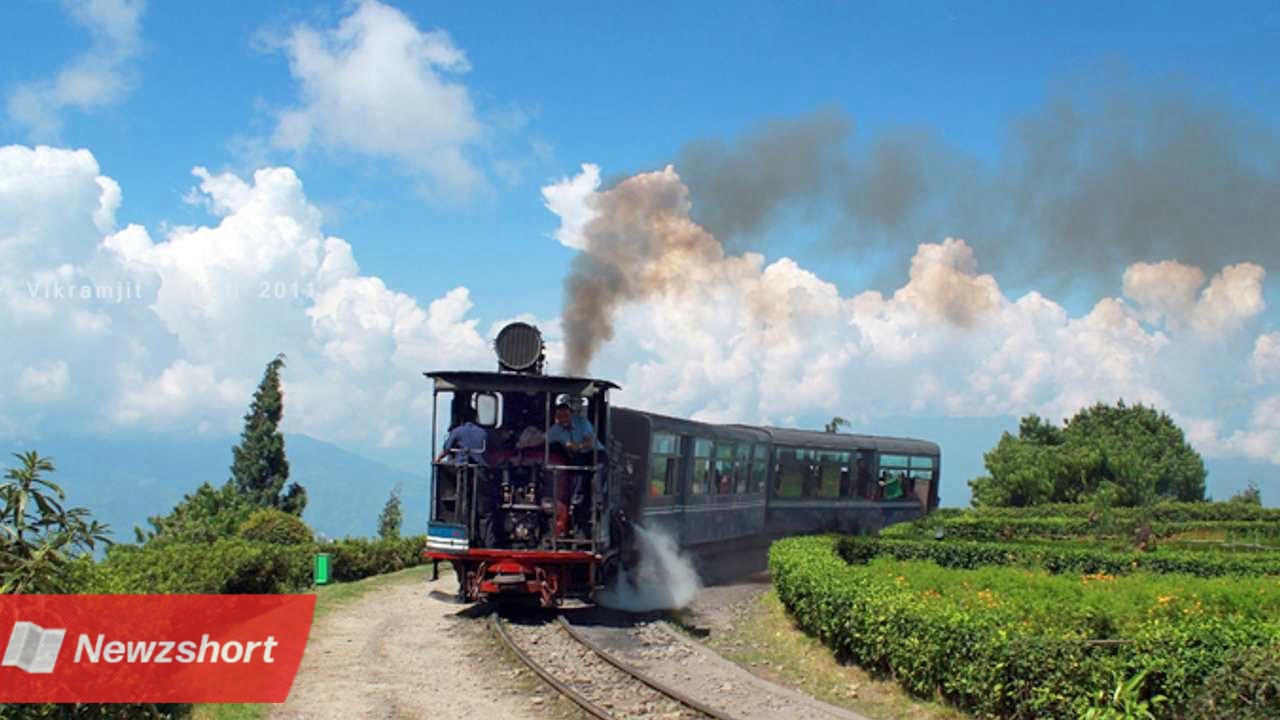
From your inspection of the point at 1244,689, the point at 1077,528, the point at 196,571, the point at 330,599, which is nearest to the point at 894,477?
the point at 1077,528

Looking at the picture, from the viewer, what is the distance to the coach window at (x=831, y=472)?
31.5 metres

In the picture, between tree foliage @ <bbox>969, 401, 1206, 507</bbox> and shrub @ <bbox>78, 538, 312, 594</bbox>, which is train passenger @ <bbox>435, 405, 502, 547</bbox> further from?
tree foliage @ <bbox>969, 401, 1206, 507</bbox>

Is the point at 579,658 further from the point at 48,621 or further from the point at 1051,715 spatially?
the point at 48,621

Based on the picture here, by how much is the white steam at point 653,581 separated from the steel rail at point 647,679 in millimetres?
3296

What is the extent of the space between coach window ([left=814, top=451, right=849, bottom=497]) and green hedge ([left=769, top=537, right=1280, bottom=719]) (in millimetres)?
14923

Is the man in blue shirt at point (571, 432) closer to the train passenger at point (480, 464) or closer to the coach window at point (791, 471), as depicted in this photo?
the train passenger at point (480, 464)

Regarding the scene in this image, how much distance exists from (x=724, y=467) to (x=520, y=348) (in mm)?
8985

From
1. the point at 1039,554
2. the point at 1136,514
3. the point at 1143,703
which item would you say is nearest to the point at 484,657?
the point at 1143,703

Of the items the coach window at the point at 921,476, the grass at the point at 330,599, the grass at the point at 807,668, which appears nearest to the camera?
the grass at the point at 330,599

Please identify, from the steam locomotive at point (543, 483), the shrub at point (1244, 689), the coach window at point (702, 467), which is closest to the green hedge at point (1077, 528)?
the coach window at point (702, 467)

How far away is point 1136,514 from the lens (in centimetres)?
3972

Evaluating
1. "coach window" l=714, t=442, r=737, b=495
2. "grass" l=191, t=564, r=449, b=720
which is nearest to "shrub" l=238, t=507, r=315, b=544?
"grass" l=191, t=564, r=449, b=720

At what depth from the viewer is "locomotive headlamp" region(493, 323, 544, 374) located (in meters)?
17.8

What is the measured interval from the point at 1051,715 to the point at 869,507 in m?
24.0
